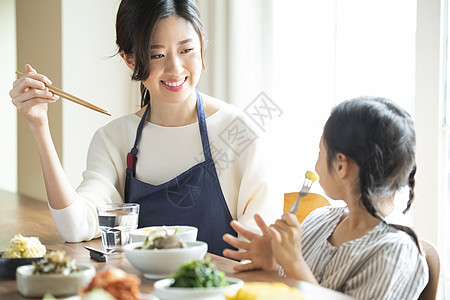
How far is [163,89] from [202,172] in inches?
11.2

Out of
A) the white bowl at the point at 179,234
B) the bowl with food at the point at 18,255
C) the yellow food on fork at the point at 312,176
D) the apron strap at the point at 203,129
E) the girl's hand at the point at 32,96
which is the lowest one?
the bowl with food at the point at 18,255

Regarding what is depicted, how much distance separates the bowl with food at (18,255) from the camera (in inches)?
47.3

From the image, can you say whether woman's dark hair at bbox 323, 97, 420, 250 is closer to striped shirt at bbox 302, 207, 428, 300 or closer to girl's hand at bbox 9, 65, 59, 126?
striped shirt at bbox 302, 207, 428, 300

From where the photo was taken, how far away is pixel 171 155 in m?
1.86

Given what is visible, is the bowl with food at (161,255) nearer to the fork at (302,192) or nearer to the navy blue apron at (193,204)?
the fork at (302,192)

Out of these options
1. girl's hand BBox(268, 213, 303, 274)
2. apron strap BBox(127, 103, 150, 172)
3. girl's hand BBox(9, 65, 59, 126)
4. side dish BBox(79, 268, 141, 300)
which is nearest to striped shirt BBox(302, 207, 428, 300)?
girl's hand BBox(268, 213, 303, 274)

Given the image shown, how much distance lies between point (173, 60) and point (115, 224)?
0.60 metres

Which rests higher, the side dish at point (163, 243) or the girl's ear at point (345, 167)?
the girl's ear at point (345, 167)

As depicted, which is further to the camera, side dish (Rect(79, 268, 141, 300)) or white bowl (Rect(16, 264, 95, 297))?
white bowl (Rect(16, 264, 95, 297))

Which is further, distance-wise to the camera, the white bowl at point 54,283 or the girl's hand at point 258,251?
the girl's hand at point 258,251

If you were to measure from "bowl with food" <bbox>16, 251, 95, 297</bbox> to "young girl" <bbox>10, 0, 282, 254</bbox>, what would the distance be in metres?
0.60

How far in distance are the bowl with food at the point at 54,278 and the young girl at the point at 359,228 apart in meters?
0.35

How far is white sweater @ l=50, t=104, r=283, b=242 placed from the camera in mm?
1734

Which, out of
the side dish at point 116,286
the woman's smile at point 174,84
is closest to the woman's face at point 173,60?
the woman's smile at point 174,84
